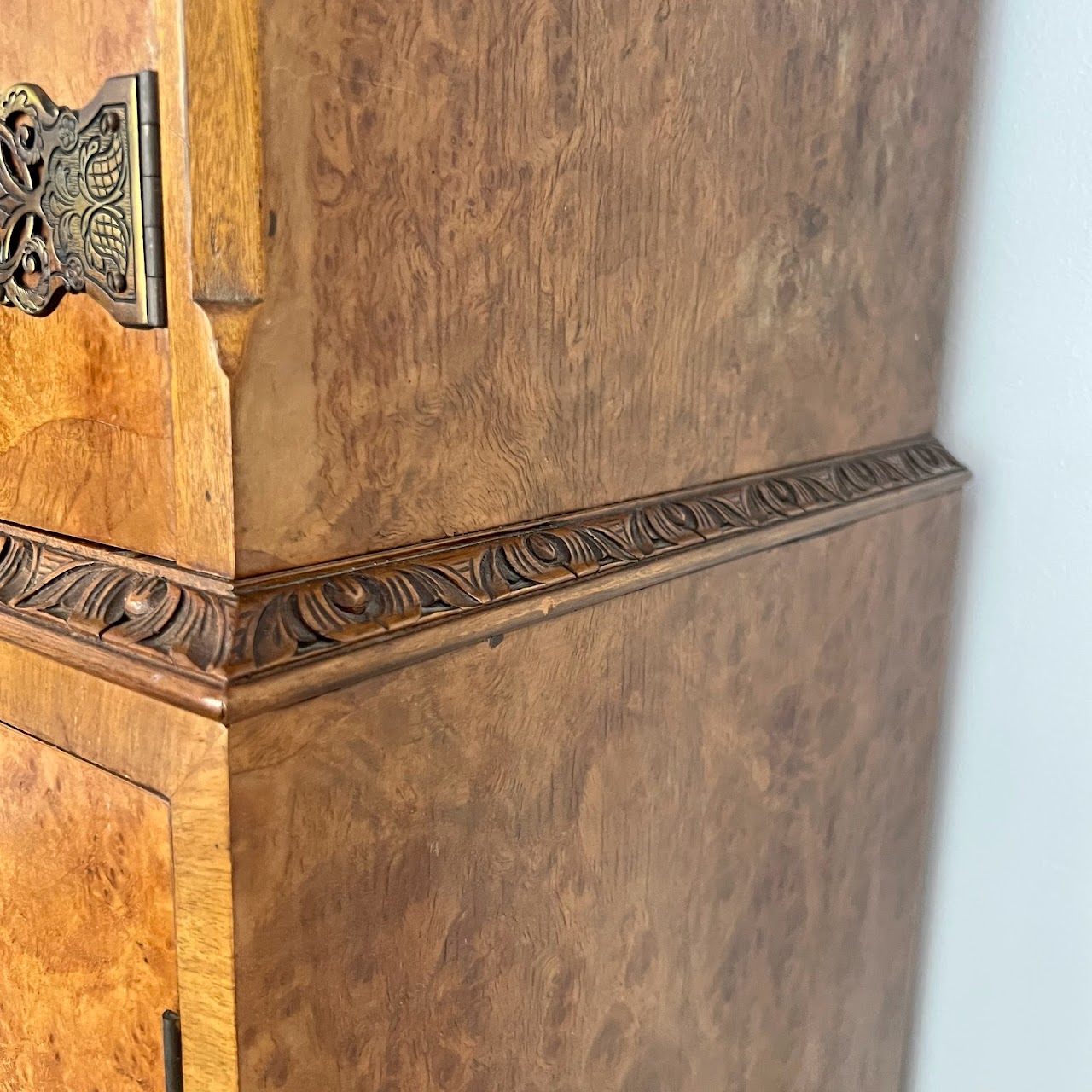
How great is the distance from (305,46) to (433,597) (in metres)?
0.23

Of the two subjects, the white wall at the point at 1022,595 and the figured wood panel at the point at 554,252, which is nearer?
the figured wood panel at the point at 554,252

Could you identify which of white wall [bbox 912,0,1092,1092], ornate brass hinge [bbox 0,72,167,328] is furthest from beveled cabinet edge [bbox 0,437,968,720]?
white wall [bbox 912,0,1092,1092]

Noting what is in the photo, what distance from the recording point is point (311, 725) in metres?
0.44

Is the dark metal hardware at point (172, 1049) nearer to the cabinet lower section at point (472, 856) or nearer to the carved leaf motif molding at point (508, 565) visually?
the cabinet lower section at point (472, 856)

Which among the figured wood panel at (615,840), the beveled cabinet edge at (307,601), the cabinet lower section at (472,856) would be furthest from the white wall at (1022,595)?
the beveled cabinet edge at (307,601)

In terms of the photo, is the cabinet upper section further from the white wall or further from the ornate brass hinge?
the white wall

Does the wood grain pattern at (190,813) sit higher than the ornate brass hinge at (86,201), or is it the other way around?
the ornate brass hinge at (86,201)

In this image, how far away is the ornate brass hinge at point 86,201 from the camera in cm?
42

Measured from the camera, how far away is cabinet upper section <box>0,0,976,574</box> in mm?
416

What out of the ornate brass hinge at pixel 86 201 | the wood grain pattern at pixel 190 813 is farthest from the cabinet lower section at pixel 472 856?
the ornate brass hinge at pixel 86 201

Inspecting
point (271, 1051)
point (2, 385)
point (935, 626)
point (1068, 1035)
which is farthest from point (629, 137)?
point (1068, 1035)

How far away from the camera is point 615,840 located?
2.09 ft

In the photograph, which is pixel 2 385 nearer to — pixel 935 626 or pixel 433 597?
pixel 433 597

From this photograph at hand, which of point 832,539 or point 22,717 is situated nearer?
point 22,717
